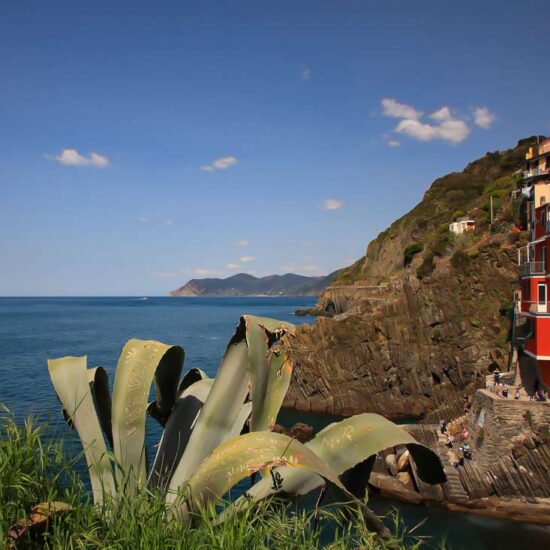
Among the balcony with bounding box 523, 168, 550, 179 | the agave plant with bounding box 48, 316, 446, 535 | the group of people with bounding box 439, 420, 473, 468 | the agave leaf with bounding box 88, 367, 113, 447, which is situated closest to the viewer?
the agave plant with bounding box 48, 316, 446, 535

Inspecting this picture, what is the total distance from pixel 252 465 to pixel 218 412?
1.07 metres

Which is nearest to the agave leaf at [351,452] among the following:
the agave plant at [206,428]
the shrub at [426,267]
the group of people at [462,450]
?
the agave plant at [206,428]

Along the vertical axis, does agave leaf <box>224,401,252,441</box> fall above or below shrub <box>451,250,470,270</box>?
below

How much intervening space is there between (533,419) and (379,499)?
24.0ft

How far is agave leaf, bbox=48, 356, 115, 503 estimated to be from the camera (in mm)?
4387

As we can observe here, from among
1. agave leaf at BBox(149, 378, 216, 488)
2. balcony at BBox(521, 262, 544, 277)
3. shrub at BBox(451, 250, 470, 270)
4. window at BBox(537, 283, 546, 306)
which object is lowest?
agave leaf at BBox(149, 378, 216, 488)

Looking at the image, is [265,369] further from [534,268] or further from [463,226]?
[463,226]

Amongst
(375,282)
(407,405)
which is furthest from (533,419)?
(375,282)

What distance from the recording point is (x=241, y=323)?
4.20 m

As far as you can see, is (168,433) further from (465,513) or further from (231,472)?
(465,513)

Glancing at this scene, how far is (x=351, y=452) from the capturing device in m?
3.90

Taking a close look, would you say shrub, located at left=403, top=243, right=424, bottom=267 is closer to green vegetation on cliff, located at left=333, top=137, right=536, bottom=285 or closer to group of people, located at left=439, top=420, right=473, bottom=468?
green vegetation on cliff, located at left=333, top=137, right=536, bottom=285

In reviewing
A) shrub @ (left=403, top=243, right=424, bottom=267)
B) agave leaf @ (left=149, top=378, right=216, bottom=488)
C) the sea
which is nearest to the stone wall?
the sea

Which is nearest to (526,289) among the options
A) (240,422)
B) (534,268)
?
(534,268)
